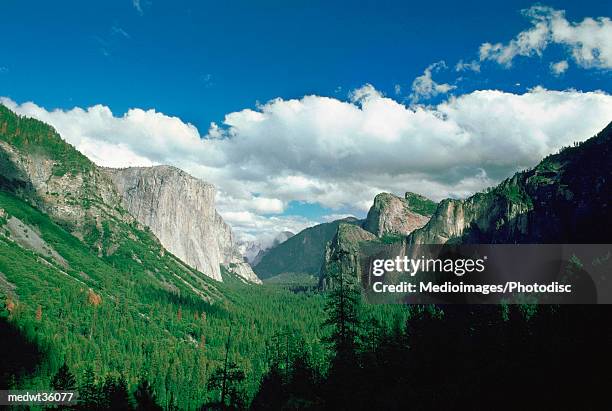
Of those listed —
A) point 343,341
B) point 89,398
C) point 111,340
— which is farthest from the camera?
point 111,340

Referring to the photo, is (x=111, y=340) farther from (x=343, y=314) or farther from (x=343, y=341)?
(x=343, y=314)

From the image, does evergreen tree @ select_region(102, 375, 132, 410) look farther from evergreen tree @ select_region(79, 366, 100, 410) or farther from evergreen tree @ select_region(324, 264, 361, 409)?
evergreen tree @ select_region(324, 264, 361, 409)

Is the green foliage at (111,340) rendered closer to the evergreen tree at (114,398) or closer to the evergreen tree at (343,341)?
the evergreen tree at (114,398)

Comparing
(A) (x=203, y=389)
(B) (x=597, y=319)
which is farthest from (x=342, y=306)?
(A) (x=203, y=389)

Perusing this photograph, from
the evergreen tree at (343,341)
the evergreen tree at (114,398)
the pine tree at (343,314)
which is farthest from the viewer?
the evergreen tree at (114,398)

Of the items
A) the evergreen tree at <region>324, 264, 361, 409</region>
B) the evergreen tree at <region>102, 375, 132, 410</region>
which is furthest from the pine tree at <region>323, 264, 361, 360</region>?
the evergreen tree at <region>102, 375, 132, 410</region>

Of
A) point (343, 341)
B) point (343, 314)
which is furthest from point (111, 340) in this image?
point (343, 314)

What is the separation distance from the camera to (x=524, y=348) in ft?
126

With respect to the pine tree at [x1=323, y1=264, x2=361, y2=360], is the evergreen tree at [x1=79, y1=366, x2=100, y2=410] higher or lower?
lower

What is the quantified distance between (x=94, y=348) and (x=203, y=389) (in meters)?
41.0

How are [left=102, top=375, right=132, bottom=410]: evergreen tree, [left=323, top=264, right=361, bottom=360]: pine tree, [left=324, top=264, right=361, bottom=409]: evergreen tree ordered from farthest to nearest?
[left=102, top=375, right=132, bottom=410]: evergreen tree → [left=323, top=264, right=361, bottom=360]: pine tree → [left=324, top=264, right=361, bottom=409]: evergreen tree

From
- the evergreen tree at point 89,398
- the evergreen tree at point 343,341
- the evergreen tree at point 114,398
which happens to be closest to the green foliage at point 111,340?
the evergreen tree at point 114,398

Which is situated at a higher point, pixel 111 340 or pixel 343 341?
pixel 343 341

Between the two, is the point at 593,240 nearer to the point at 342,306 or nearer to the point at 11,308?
the point at 342,306
